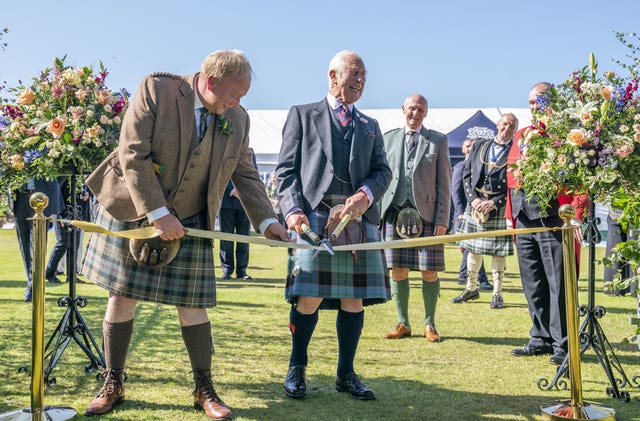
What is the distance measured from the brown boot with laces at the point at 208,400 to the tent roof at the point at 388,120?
17.5m

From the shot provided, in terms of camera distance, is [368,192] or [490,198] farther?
[490,198]

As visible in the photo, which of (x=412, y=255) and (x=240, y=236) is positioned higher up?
(x=240, y=236)

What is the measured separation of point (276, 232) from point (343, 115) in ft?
2.96

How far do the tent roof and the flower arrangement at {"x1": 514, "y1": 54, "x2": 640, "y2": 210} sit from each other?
16.5m

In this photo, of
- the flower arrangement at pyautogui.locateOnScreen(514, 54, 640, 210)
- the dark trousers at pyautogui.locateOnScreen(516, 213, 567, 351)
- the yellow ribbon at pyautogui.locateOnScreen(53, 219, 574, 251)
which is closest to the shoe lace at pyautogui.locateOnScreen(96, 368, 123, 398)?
the yellow ribbon at pyautogui.locateOnScreen(53, 219, 574, 251)

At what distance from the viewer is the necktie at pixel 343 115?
14.6 feet

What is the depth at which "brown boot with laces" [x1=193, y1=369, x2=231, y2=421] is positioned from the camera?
12.1ft

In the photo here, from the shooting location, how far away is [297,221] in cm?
418

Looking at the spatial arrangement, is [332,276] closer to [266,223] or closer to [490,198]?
[266,223]

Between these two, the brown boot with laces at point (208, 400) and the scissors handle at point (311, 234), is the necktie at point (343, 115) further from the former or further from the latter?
the brown boot with laces at point (208, 400)

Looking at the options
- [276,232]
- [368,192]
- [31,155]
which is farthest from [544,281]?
[31,155]

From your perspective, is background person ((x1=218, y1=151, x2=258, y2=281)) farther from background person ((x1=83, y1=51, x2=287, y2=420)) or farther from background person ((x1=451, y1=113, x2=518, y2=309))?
background person ((x1=83, y1=51, x2=287, y2=420))

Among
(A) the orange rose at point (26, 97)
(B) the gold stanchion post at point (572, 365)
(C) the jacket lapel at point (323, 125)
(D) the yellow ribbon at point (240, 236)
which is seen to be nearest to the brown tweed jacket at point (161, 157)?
(D) the yellow ribbon at point (240, 236)

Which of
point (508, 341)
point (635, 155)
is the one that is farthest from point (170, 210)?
point (508, 341)
